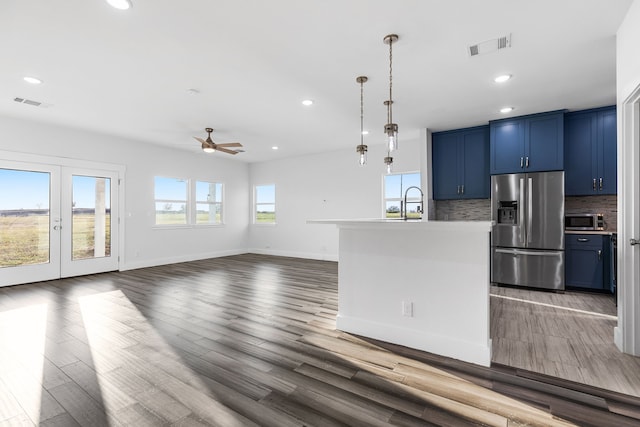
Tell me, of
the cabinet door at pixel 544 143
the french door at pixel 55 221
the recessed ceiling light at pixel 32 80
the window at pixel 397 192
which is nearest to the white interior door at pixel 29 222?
the french door at pixel 55 221

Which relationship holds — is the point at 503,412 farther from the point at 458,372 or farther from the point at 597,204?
the point at 597,204

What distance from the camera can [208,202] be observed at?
8242mm

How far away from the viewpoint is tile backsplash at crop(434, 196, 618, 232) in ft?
15.6

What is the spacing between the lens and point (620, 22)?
252 centimetres

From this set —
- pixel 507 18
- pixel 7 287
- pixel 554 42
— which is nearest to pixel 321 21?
pixel 507 18

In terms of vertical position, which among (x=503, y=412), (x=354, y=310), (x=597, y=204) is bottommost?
(x=503, y=412)

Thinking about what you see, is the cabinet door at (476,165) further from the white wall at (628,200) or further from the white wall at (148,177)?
the white wall at (148,177)

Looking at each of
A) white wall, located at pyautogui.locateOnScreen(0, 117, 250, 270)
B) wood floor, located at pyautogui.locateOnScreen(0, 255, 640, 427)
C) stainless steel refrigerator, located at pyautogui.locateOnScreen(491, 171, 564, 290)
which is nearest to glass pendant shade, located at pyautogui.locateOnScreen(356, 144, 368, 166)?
wood floor, located at pyautogui.locateOnScreen(0, 255, 640, 427)

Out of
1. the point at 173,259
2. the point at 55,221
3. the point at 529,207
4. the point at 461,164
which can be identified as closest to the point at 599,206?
the point at 529,207

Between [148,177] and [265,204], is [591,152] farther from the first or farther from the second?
[148,177]

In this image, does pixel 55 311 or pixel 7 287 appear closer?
pixel 55 311

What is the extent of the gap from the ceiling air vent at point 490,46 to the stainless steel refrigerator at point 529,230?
Result: 104 inches

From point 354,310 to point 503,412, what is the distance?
4.60 feet

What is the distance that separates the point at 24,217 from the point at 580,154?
902 centimetres
